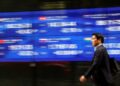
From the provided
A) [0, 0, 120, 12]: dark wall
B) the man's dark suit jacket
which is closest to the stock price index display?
[0, 0, 120, 12]: dark wall

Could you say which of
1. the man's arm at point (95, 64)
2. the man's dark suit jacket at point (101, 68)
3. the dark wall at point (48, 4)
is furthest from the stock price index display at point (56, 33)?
the man's arm at point (95, 64)

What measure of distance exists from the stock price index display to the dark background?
128 mm

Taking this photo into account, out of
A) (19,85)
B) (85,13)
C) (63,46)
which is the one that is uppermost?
(85,13)

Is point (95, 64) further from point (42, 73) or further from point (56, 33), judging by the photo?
point (42, 73)

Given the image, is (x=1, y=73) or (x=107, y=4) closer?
(x=107, y=4)

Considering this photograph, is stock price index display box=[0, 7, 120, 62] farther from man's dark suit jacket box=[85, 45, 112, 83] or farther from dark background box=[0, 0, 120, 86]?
man's dark suit jacket box=[85, 45, 112, 83]

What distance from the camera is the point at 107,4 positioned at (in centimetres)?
1140

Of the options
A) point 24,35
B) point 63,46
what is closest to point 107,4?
point 63,46

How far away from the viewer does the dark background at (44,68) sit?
458 inches

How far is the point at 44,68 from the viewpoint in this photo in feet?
39.2

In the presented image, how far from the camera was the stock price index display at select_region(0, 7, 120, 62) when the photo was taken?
11430 millimetres

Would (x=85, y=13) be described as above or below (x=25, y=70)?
above

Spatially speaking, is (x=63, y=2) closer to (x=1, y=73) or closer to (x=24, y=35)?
(x=24, y=35)

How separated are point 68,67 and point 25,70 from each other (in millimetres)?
1177
